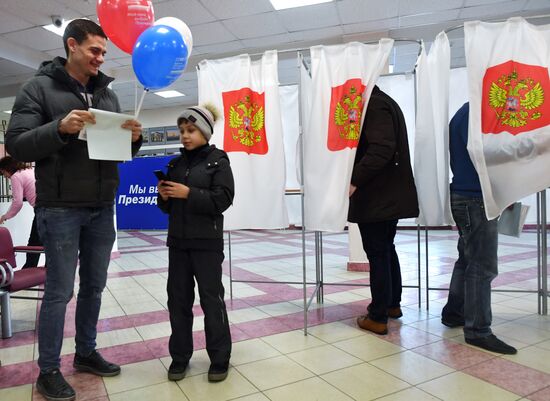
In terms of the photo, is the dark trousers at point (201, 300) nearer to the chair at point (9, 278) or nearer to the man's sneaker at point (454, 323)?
the chair at point (9, 278)

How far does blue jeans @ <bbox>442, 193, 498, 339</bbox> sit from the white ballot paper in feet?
6.18

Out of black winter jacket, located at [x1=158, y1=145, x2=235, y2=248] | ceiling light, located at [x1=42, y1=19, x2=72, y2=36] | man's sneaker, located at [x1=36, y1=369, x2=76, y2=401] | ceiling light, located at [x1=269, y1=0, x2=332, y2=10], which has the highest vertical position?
ceiling light, located at [x1=269, y1=0, x2=332, y2=10]

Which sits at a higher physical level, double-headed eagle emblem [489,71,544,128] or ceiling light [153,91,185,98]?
ceiling light [153,91,185,98]

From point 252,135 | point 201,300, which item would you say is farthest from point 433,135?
point 201,300

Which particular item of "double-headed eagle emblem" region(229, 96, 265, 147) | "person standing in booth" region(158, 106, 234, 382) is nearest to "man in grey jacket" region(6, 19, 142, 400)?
"person standing in booth" region(158, 106, 234, 382)

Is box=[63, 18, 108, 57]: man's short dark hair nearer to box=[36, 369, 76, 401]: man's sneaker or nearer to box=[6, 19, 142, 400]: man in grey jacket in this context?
box=[6, 19, 142, 400]: man in grey jacket

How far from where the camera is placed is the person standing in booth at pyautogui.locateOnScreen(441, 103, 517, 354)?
89.4 inches

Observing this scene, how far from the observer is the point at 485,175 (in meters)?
2.25

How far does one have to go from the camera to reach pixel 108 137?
6.03 feet

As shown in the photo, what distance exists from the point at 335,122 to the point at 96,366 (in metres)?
1.96

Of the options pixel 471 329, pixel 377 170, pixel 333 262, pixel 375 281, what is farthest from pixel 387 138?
pixel 333 262

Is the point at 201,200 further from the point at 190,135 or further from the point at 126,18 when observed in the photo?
the point at 126,18

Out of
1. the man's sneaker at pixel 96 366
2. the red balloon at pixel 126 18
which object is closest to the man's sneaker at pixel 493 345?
the man's sneaker at pixel 96 366

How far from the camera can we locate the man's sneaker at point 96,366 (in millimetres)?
2066
